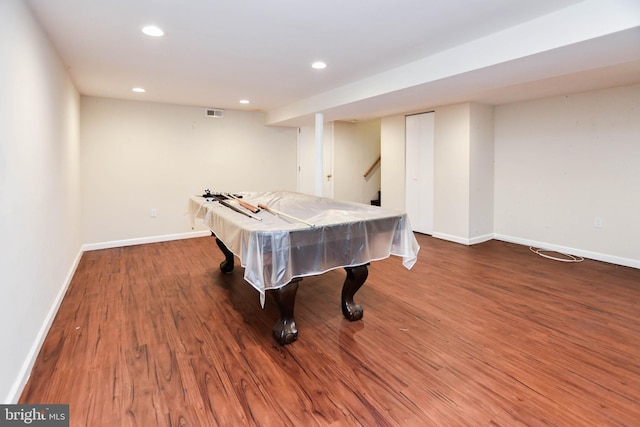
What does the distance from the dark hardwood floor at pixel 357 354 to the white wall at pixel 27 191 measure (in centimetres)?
22

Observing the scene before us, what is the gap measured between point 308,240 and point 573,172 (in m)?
3.95

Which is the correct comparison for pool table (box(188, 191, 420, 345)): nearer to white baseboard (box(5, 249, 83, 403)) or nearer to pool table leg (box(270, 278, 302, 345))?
pool table leg (box(270, 278, 302, 345))

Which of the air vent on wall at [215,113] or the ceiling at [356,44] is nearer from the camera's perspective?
the ceiling at [356,44]

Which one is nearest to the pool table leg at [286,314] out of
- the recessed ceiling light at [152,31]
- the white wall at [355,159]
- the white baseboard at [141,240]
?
the recessed ceiling light at [152,31]

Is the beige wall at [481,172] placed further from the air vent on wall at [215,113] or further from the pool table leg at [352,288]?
the air vent on wall at [215,113]

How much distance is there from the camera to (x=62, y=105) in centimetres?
309

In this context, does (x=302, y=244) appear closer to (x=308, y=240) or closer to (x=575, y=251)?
(x=308, y=240)

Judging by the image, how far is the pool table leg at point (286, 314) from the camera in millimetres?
2150

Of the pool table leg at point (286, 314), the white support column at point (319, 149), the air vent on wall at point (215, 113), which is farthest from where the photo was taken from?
the air vent on wall at point (215, 113)

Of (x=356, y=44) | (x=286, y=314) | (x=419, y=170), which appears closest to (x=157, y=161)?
(x=356, y=44)

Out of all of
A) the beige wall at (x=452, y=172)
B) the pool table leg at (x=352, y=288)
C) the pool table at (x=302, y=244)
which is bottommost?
the pool table leg at (x=352, y=288)

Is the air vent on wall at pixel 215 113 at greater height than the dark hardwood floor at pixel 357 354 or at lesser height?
greater

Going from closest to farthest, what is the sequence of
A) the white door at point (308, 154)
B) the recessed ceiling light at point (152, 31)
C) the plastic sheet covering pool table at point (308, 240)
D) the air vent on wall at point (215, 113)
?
the plastic sheet covering pool table at point (308, 240)
the recessed ceiling light at point (152, 31)
the air vent on wall at point (215, 113)
the white door at point (308, 154)

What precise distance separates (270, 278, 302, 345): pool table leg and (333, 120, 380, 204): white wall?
173 inches
